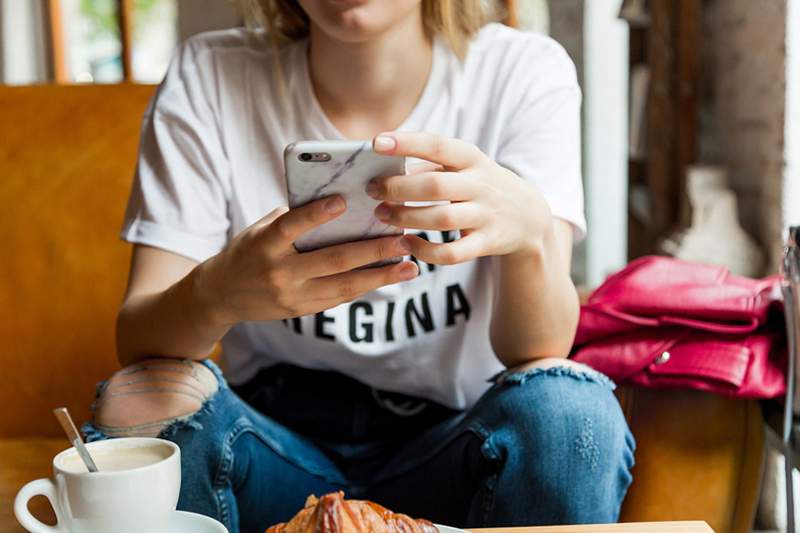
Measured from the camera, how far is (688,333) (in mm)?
1204

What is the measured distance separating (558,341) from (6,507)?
689mm

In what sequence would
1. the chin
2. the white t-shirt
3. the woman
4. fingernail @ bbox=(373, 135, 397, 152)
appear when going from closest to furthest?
fingernail @ bbox=(373, 135, 397, 152)
the woman
the chin
the white t-shirt

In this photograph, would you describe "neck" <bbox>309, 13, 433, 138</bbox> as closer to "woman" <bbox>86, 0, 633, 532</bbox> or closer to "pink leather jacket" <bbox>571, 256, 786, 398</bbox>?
"woman" <bbox>86, 0, 633, 532</bbox>

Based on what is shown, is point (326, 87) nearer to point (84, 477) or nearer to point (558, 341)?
point (558, 341)

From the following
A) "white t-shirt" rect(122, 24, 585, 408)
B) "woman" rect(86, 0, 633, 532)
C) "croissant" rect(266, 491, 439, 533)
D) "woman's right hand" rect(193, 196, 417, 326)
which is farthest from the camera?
"white t-shirt" rect(122, 24, 585, 408)

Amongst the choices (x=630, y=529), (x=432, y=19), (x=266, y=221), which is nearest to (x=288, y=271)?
(x=266, y=221)

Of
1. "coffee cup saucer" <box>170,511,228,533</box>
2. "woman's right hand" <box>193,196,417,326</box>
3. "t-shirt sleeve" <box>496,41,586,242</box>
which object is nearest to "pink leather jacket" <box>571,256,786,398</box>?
"t-shirt sleeve" <box>496,41,586,242</box>

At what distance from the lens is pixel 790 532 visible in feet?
3.76

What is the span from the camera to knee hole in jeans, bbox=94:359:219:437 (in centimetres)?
100

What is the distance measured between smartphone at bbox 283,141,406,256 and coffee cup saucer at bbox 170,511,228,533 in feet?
0.85

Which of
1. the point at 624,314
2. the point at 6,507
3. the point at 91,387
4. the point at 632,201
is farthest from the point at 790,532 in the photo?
the point at 632,201

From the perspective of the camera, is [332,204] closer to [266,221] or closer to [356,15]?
[266,221]

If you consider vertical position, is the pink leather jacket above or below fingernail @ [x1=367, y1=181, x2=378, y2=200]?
below

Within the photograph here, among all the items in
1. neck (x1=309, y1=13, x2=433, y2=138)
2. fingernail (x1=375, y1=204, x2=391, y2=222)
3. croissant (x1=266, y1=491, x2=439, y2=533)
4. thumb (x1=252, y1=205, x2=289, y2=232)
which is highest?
neck (x1=309, y1=13, x2=433, y2=138)
